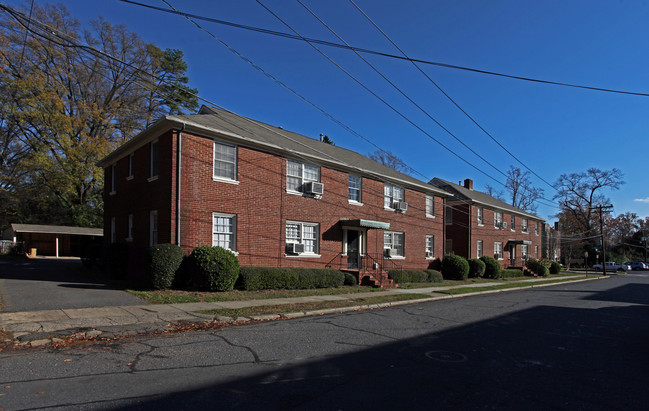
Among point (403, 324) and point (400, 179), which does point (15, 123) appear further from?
point (403, 324)

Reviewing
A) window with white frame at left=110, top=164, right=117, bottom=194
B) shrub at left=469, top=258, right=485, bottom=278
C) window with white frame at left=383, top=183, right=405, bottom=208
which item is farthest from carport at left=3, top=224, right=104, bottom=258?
shrub at left=469, top=258, right=485, bottom=278

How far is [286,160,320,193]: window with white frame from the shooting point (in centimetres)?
1820

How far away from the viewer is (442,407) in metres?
4.46

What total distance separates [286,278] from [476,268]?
18737mm

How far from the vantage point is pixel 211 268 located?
1337 centimetres

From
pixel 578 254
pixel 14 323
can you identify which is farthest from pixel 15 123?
pixel 578 254

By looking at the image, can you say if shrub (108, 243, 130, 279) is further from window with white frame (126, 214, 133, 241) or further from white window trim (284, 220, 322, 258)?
white window trim (284, 220, 322, 258)

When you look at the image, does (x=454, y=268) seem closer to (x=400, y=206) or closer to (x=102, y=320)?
(x=400, y=206)

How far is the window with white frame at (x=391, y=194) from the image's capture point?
2383 centimetres

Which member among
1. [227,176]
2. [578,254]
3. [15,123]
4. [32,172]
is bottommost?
[578,254]

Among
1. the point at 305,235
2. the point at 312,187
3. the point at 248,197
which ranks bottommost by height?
the point at 305,235

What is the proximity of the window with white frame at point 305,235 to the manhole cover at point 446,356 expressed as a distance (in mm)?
11500

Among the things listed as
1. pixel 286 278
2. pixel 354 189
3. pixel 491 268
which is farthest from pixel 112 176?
pixel 491 268

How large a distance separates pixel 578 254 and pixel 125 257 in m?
81.3
